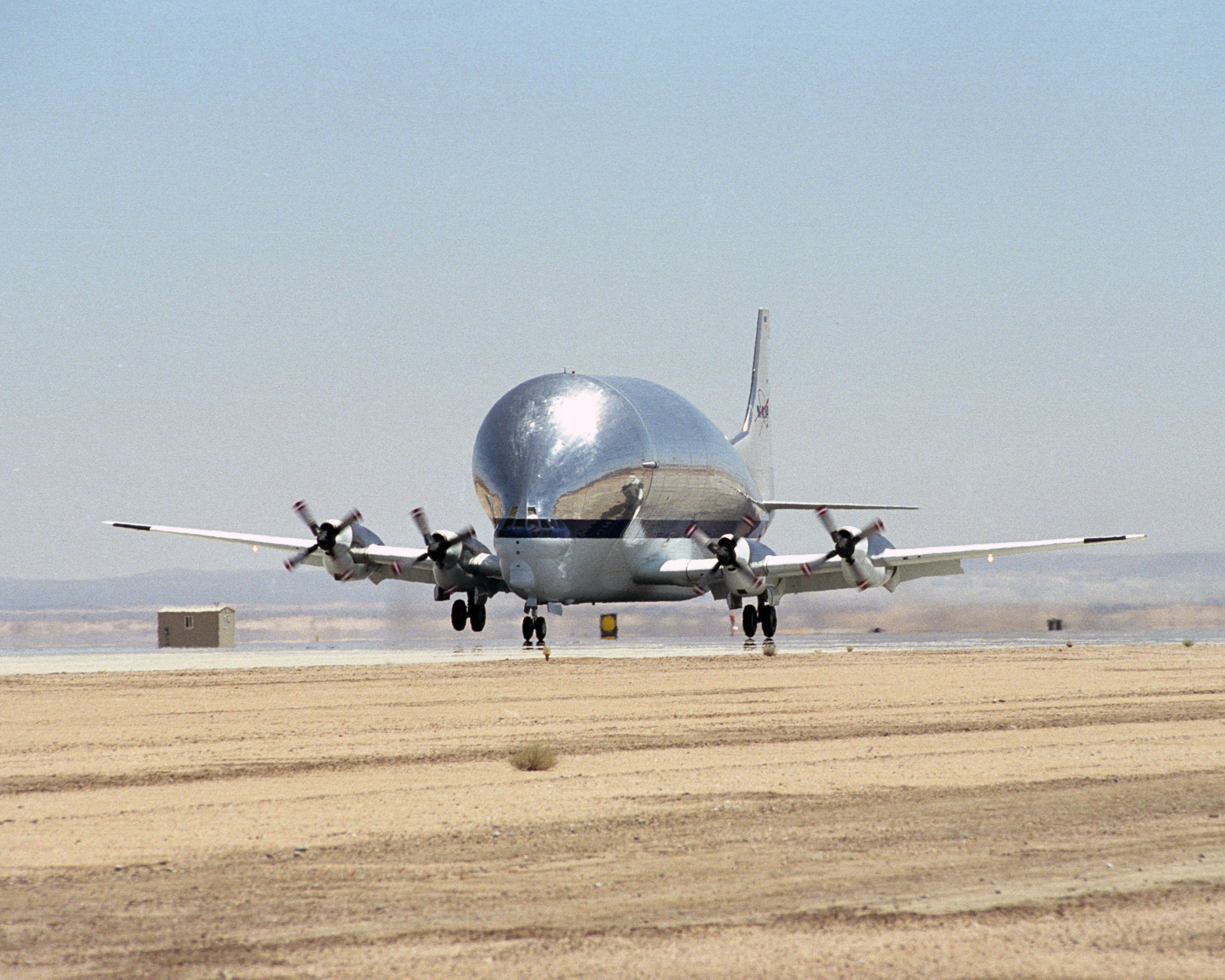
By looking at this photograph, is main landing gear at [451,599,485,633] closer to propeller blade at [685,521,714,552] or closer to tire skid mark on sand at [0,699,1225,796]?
propeller blade at [685,521,714,552]

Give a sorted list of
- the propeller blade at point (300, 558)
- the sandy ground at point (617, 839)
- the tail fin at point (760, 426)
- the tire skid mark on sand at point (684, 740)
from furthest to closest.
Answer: the tail fin at point (760, 426) → the propeller blade at point (300, 558) → the tire skid mark on sand at point (684, 740) → the sandy ground at point (617, 839)

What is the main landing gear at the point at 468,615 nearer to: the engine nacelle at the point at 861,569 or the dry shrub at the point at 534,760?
the engine nacelle at the point at 861,569

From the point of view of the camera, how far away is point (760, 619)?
58.6 m

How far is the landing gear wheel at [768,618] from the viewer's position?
191 feet

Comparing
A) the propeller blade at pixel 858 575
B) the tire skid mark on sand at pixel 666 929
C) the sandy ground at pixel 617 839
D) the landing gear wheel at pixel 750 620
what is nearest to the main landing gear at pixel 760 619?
the landing gear wheel at pixel 750 620

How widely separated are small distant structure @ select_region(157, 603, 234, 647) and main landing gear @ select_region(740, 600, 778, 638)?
708 inches

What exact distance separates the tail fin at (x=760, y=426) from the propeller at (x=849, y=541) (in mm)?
24559

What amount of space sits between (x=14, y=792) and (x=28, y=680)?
60.1 feet

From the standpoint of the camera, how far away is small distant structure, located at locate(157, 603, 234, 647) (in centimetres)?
5934

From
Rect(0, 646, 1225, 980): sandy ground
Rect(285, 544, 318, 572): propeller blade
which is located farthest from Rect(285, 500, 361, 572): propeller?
Rect(0, 646, 1225, 980): sandy ground

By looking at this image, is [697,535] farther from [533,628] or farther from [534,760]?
[534,760]

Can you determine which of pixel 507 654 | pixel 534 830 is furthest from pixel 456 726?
pixel 507 654

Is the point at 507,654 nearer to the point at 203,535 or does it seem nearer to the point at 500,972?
the point at 203,535

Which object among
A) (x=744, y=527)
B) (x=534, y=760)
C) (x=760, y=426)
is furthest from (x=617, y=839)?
(x=760, y=426)
